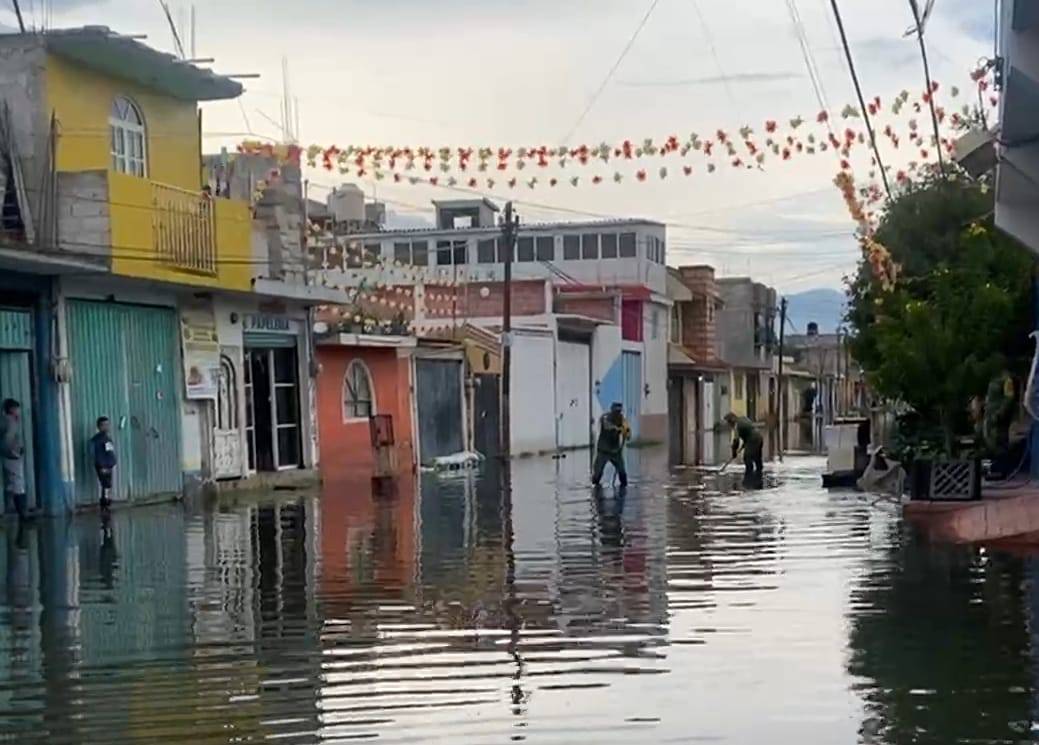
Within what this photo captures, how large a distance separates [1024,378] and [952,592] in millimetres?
12467

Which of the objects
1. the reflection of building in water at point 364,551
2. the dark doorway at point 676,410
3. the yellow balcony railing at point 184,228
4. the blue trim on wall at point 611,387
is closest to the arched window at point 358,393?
the reflection of building in water at point 364,551

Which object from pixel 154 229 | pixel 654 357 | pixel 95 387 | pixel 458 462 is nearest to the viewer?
pixel 95 387

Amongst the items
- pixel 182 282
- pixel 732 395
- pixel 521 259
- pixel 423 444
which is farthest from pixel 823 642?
pixel 732 395

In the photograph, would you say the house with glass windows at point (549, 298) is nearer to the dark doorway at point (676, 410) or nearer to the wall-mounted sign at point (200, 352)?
the dark doorway at point (676, 410)

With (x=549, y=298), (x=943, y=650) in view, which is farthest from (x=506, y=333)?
(x=943, y=650)

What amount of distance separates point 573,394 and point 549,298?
3.61 meters

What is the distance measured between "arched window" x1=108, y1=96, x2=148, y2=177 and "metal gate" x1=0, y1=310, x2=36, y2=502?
350 centimetres

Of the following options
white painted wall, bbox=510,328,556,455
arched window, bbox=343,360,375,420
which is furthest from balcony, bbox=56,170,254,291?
white painted wall, bbox=510,328,556,455

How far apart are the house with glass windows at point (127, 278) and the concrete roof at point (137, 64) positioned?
0.03m

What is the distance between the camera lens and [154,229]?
2359cm

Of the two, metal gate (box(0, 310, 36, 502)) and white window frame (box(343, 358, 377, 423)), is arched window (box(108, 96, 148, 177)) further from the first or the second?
white window frame (box(343, 358, 377, 423))

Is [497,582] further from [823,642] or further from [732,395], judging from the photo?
[732,395]

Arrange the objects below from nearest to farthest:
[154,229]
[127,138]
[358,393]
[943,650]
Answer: [943,650]
[154,229]
[127,138]
[358,393]

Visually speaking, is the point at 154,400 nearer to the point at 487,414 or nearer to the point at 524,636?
the point at 524,636
